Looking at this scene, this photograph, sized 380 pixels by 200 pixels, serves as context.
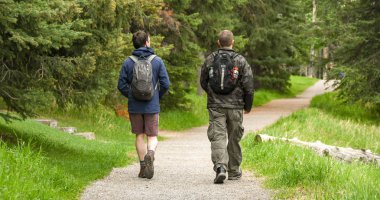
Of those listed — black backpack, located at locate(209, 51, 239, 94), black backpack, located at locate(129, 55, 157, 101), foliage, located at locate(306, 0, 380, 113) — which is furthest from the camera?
foliage, located at locate(306, 0, 380, 113)

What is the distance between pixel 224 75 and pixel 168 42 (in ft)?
39.3

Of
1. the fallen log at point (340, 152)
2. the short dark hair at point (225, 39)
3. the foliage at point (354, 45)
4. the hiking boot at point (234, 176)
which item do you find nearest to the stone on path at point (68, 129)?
the fallen log at point (340, 152)

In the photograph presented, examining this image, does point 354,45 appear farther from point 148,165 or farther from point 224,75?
point 148,165

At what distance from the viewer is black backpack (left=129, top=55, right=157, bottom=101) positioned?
826 centimetres

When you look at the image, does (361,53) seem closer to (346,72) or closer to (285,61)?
(346,72)

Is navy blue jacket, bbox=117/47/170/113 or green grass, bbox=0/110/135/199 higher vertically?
navy blue jacket, bbox=117/47/170/113

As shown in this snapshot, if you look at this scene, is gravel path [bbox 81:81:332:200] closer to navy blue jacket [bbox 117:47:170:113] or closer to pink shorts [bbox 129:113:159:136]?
pink shorts [bbox 129:113:159:136]

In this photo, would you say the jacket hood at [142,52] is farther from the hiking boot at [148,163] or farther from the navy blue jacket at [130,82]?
the hiking boot at [148,163]

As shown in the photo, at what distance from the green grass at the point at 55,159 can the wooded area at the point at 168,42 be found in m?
0.78

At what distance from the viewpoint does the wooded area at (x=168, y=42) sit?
8352mm

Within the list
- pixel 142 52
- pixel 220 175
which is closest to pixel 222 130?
pixel 220 175

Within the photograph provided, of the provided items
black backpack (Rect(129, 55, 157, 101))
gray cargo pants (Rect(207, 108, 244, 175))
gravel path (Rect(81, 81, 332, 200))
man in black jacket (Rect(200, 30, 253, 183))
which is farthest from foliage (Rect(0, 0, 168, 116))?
gray cargo pants (Rect(207, 108, 244, 175))

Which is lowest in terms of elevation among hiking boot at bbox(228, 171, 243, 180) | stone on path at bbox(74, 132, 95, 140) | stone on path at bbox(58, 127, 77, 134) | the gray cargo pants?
stone on path at bbox(74, 132, 95, 140)

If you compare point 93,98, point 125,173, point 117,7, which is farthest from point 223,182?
point 117,7
